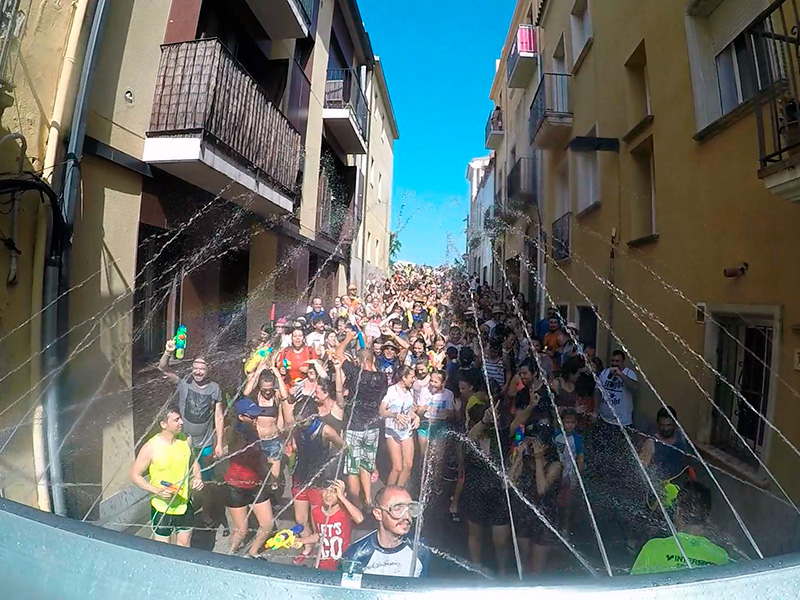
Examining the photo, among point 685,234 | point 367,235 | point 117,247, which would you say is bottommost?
point 117,247

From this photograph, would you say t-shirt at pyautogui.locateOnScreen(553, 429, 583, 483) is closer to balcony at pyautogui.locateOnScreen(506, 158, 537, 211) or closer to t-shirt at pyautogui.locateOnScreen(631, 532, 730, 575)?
t-shirt at pyautogui.locateOnScreen(631, 532, 730, 575)

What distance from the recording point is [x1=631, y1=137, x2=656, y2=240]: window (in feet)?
23.8

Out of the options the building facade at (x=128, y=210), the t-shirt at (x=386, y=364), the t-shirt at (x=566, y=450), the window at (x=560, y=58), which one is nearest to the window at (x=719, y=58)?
the t-shirt at (x=566, y=450)

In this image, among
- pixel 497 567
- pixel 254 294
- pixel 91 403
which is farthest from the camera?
pixel 254 294

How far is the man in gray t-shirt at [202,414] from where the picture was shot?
4.07 metres

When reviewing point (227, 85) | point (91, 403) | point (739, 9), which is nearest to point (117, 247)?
point (91, 403)

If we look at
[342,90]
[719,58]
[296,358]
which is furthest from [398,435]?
[342,90]

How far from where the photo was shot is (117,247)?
195 inches

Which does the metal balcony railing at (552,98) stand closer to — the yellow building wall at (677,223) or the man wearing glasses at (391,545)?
the yellow building wall at (677,223)

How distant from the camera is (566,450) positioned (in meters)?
3.83

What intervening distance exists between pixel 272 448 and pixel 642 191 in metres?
6.48

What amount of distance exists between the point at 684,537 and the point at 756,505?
2393 mm

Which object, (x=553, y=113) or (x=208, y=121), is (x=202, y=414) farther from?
(x=553, y=113)

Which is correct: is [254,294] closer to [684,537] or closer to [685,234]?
[685,234]
